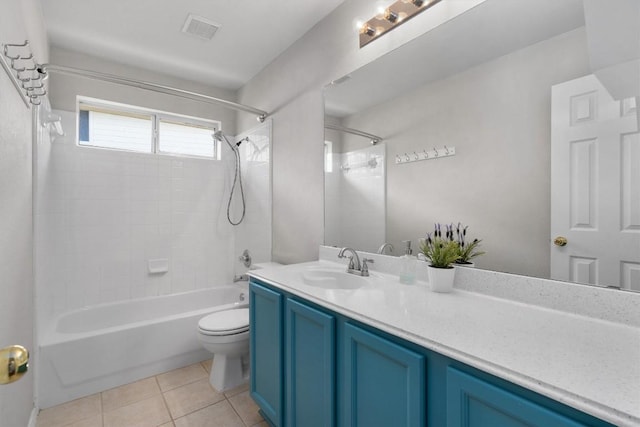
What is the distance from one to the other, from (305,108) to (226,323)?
5.69ft

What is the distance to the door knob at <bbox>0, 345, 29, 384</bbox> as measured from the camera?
0.59 metres

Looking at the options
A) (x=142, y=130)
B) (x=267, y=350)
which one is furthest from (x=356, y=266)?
(x=142, y=130)

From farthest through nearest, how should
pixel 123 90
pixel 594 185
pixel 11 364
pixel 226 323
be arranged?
pixel 123 90
pixel 226 323
pixel 594 185
pixel 11 364

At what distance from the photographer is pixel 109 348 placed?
2176mm

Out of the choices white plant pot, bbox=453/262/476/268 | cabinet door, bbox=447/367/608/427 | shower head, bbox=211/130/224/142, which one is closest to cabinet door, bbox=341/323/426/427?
cabinet door, bbox=447/367/608/427

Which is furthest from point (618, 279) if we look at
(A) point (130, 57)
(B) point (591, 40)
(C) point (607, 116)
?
(A) point (130, 57)

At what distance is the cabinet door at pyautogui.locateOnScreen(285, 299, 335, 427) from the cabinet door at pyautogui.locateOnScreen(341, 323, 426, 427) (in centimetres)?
9

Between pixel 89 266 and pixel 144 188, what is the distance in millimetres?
840

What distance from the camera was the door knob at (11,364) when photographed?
1.93ft

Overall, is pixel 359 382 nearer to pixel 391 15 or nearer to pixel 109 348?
pixel 391 15

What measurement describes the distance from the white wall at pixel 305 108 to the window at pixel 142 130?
94cm

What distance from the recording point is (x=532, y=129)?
116 centimetres

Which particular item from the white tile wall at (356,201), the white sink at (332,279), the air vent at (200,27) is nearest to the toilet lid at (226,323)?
the white sink at (332,279)

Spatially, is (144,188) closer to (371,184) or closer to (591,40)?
(371,184)
